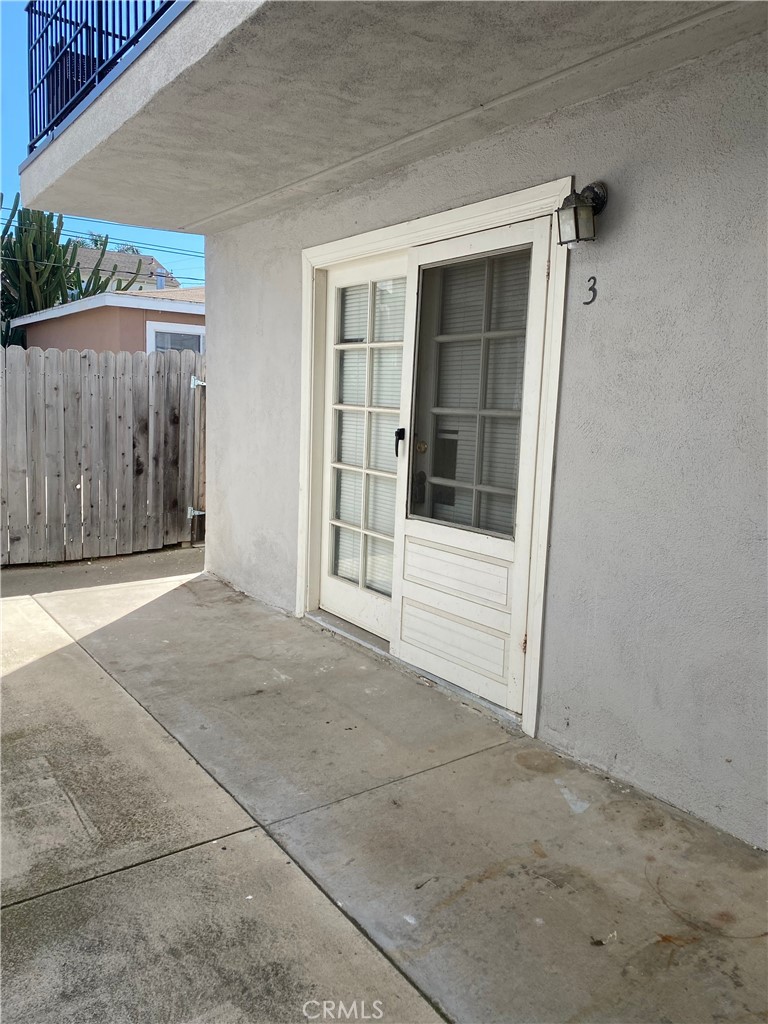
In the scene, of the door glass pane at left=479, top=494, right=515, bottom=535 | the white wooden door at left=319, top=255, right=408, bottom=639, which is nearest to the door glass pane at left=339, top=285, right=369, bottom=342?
the white wooden door at left=319, top=255, right=408, bottom=639

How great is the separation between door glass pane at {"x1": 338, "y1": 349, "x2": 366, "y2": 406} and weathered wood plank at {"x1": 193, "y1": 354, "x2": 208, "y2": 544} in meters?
2.52

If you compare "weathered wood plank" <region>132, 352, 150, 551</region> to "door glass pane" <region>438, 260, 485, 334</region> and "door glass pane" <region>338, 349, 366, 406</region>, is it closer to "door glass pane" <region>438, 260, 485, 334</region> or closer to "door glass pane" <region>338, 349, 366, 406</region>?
"door glass pane" <region>338, 349, 366, 406</region>

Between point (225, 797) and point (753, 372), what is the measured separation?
94.5 inches

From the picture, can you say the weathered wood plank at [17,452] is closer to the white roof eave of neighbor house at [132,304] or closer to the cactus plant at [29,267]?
the white roof eave of neighbor house at [132,304]

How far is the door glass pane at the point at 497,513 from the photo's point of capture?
3490mm

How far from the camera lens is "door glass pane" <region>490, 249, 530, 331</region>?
11.1ft

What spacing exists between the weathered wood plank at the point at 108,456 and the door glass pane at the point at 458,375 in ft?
11.9

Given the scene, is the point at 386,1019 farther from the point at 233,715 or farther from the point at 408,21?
the point at 408,21

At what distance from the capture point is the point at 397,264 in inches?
164

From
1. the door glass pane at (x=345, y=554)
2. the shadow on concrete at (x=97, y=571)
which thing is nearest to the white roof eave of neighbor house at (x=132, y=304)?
the shadow on concrete at (x=97, y=571)

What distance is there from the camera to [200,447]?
698cm

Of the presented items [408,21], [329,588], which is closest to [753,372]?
[408,21]

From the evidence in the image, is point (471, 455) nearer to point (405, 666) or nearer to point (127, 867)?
point (405, 666)

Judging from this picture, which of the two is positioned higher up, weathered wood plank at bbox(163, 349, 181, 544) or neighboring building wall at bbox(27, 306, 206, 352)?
neighboring building wall at bbox(27, 306, 206, 352)
